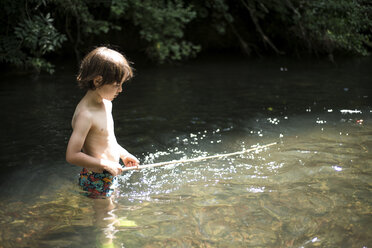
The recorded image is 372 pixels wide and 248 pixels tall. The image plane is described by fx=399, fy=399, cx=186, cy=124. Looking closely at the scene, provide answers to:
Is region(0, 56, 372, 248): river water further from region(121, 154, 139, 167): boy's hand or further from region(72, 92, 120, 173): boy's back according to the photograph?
region(72, 92, 120, 173): boy's back

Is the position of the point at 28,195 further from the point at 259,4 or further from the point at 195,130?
the point at 259,4

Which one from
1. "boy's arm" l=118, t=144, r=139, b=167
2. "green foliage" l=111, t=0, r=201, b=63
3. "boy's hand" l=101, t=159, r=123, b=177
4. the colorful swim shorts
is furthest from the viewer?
"green foliage" l=111, t=0, r=201, b=63

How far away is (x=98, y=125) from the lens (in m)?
2.99

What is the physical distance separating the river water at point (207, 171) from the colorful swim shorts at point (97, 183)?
140 millimetres

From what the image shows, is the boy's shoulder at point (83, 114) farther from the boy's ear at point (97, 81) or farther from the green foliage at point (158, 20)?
the green foliage at point (158, 20)

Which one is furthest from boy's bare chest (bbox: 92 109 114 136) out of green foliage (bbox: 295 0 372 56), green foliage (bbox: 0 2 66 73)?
green foliage (bbox: 295 0 372 56)

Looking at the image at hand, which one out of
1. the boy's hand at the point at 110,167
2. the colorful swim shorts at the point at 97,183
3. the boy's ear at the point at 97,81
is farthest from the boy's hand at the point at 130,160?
the boy's ear at the point at 97,81

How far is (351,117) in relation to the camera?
5598 millimetres

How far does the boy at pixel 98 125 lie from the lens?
2857 millimetres

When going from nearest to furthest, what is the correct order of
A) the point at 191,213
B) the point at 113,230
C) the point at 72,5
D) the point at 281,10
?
the point at 113,230 < the point at 191,213 < the point at 72,5 < the point at 281,10

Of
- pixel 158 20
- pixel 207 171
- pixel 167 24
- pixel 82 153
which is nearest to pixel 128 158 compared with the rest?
pixel 82 153

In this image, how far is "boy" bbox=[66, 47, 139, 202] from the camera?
9.37 ft

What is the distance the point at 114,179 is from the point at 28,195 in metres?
0.85

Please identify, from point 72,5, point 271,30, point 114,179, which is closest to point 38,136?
point 114,179
